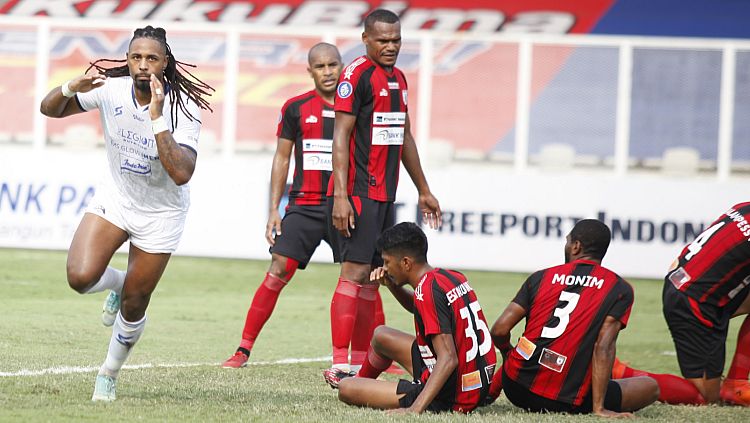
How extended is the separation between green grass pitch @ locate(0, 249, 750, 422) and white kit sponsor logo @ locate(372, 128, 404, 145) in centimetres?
149

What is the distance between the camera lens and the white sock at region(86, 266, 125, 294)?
627 cm

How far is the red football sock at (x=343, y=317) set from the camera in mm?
7309

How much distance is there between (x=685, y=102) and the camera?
17297mm

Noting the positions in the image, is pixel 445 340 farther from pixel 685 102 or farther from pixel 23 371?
pixel 685 102

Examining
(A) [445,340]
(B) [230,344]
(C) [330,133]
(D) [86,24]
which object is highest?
(D) [86,24]

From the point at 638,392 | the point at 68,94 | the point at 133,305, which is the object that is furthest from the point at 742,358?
the point at 68,94

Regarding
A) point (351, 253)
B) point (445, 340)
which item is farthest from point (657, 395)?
point (351, 253)

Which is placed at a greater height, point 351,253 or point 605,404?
point 351,253

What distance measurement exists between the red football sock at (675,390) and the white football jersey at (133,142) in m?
2.82

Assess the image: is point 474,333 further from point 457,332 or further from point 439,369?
point 439,369

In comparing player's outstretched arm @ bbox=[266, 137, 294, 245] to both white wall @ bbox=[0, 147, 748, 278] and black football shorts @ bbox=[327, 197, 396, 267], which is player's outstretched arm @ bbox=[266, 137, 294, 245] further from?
white wall @ bbox=[0, 147, 748, 278]

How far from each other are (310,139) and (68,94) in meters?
2.86

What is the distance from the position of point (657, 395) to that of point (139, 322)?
272cm

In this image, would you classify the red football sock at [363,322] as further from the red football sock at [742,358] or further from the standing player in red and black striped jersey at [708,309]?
the red football sock at [742,358]
